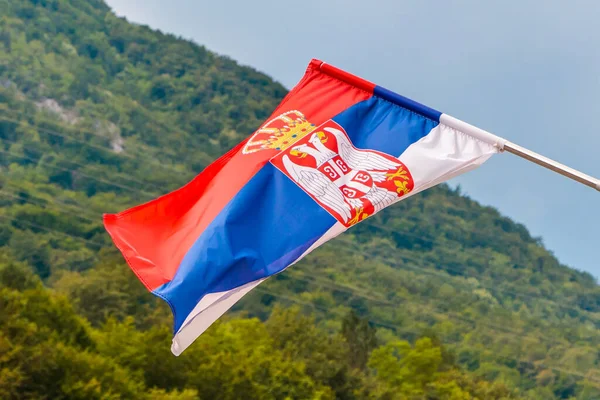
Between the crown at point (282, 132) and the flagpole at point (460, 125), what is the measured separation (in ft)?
1.93

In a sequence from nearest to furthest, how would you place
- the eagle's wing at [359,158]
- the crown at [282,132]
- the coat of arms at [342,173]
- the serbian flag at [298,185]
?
the serbian flag at [298,185], the coat of arms at [342,173], the eagle's wing at [359,158], the crown at [282,132]

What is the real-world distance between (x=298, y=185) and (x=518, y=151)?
2860 millimetres

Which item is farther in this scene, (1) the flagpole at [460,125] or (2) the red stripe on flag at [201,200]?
(2) the red stripe on flag at [201,200]

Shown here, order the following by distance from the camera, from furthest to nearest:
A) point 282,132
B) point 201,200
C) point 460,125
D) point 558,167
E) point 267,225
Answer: point 201,200
point 282,132
point 267,225
point 460,125
point 558,167

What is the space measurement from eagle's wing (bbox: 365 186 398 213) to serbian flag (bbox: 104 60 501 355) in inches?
0.5

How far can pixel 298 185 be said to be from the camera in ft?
49.9

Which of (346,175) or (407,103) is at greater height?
(407,103)

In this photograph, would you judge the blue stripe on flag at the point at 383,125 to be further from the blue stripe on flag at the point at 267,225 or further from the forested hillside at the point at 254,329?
the forested hillside at the point at 254,329

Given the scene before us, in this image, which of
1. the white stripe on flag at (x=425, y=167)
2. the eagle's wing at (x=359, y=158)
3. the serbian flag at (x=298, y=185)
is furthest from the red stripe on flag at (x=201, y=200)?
the white stripe on flag at (x=425, y=167)

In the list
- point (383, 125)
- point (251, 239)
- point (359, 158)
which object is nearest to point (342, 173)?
point (359, 158)

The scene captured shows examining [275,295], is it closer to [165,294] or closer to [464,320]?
[464,320]

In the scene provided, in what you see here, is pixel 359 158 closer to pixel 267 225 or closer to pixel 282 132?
pixel 282 132

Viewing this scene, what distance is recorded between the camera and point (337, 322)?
15275 cm

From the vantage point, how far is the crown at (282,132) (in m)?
15.4
